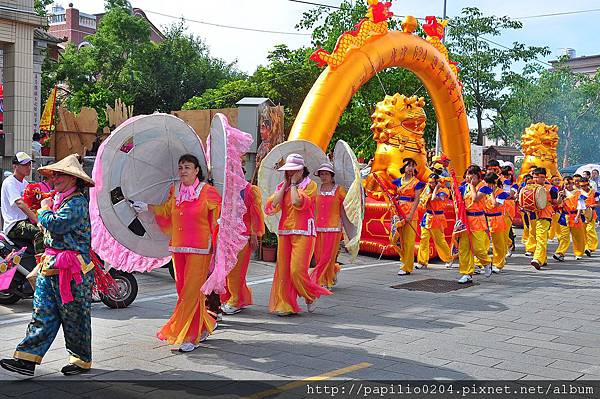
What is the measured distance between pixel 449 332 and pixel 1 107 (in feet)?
42.6

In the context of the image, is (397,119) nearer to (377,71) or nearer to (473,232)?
(377,71)

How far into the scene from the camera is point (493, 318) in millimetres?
7699

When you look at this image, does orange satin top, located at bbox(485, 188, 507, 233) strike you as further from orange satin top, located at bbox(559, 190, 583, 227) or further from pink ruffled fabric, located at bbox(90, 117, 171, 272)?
pink ruffled fabric, located at bbox(90, 117, 171, 272)

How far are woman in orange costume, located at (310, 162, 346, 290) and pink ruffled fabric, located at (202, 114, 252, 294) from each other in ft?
8.69

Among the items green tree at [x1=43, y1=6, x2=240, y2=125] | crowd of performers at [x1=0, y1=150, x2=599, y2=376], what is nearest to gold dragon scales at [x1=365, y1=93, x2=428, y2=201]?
crowd of performers at [x1=0, y1=150, x2=599, y2=376]

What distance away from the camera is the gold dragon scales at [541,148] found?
53.1ft

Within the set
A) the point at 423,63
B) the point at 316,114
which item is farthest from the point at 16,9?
the point at 423,63

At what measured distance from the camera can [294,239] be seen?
25.5 ft

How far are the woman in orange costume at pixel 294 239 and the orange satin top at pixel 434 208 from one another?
13.0 feet

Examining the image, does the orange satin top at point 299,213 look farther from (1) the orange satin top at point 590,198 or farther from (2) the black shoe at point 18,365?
(1) the orange satin top at point 590,198

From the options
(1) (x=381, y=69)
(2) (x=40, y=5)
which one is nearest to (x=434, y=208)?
(1) (x=381, y=69)

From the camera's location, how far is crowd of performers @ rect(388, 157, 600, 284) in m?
10.3

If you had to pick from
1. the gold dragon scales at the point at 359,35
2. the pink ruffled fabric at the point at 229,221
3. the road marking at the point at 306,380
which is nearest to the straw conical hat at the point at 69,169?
the pink ruffled fabric at the point at 229,221

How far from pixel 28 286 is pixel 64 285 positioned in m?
2.87
